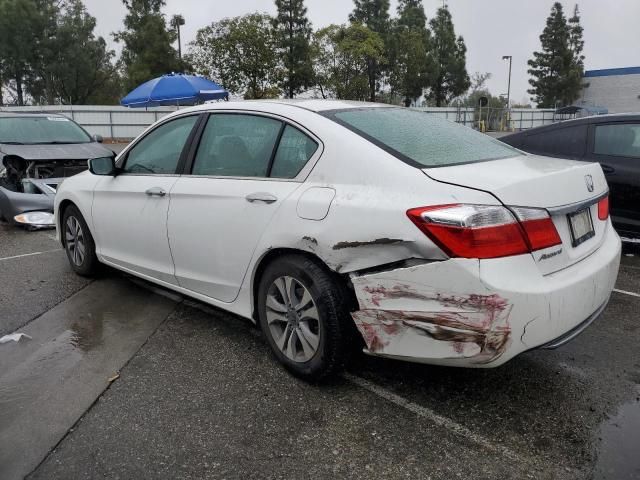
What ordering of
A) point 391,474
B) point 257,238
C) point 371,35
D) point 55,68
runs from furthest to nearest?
point 55,68 < point 371,35 < point 257,238 < point 391,474

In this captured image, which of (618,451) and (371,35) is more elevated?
(371,35)

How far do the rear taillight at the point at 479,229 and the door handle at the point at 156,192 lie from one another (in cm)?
201

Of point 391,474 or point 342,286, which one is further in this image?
point 342,286

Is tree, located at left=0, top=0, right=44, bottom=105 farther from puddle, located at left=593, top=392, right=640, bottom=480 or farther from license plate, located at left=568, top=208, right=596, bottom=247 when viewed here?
puddle, located at left=593, top=392, right=640, bottom=480

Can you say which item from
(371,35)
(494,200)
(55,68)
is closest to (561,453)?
(494,200)

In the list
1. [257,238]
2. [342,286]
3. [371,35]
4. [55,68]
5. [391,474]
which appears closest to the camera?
[391,474]

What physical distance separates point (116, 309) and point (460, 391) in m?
2.74

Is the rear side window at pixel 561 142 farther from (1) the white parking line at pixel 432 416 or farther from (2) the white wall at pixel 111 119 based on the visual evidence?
(2) the white wall at pixel 111 119

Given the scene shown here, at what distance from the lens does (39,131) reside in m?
9.20

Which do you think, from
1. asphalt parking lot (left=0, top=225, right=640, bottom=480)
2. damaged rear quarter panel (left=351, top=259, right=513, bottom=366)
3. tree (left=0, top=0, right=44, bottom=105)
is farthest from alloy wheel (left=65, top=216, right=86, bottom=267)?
tree (left=0, top=0, right=44, bottom=105)

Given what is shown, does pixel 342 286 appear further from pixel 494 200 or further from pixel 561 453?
pixel 561 453

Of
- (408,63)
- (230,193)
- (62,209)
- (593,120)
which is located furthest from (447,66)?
(230,193)

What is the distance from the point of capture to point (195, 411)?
2.83m

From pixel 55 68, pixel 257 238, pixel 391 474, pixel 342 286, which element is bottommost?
pixel 391 474
